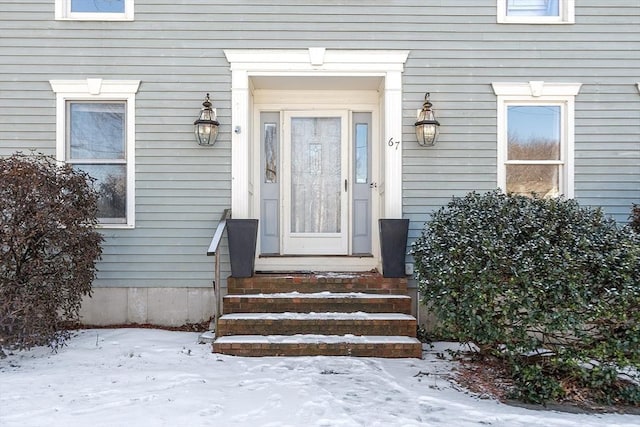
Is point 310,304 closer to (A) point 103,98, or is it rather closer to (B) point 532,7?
(A) point 103,98

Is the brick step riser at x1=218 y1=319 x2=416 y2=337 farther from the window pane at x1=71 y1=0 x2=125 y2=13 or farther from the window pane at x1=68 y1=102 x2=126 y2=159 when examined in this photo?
the window pane at x1=71 y1=0 x2=125 y2=13

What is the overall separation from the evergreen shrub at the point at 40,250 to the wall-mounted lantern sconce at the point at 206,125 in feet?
4.29

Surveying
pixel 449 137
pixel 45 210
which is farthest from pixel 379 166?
pixel 45 210

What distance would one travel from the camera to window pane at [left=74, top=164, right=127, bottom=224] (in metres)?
5.48

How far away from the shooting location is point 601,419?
3.16m

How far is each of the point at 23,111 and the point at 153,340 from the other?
3006mm

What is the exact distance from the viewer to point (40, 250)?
14.6 feet

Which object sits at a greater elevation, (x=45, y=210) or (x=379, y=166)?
(x=379, y=166)

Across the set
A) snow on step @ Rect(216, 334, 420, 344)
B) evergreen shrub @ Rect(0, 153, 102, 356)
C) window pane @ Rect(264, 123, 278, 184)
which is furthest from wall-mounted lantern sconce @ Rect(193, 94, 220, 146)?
snow on step @ Rect(216, 334, 420, 344)

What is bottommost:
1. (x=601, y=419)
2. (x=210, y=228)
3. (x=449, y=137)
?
(x=601, y=419)

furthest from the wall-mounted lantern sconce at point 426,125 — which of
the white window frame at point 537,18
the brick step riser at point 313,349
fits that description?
the brick step riser at point 313,349

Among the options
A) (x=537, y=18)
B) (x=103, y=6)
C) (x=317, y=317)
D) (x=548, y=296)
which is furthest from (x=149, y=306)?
(x=537, y=18)

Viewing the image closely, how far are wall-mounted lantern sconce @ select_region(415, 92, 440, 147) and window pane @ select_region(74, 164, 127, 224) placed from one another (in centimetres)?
340

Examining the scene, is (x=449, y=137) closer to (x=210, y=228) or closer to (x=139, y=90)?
(x=210, y=228)
